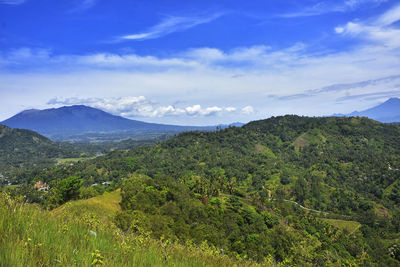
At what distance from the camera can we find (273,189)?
106188mm

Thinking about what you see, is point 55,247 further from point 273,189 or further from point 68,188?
point 273,189

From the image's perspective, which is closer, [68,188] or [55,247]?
[55,247]

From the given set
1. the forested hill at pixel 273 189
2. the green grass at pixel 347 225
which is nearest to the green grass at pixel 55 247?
the forested hill at pixel 273 189

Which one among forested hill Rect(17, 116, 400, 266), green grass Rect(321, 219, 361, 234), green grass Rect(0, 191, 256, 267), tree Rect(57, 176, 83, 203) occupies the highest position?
green grass Rect(0, 191, 256, 267)

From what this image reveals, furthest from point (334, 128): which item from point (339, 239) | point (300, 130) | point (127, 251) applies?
point (127, 251)

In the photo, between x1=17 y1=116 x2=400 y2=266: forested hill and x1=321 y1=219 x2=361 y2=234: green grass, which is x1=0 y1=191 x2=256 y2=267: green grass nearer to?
x1=17 y1=116 x2=400 y2=266: forested hill

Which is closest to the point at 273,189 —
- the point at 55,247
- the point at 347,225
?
the point at 347,225

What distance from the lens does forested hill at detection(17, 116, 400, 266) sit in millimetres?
39344

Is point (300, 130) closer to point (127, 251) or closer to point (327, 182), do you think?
point (327, 182)

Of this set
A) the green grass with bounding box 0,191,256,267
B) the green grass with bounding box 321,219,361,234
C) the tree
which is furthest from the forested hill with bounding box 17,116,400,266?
the green grass with bounding box 0,191,256,267

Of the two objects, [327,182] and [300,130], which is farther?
[300,130]

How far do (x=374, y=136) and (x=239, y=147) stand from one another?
338 ft

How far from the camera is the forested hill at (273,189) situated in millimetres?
39344

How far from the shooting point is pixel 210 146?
538ft
